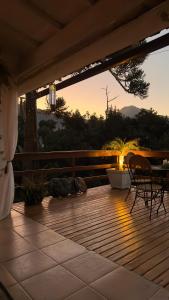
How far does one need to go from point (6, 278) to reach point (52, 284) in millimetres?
398

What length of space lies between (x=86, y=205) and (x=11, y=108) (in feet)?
6.52

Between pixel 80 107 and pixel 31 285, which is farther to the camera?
pixel 80 107

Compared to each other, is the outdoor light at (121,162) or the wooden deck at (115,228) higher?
the outdoor light at (121,162)

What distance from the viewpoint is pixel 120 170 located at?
18.3ft

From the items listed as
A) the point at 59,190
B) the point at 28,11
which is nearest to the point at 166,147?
the point at 59,190

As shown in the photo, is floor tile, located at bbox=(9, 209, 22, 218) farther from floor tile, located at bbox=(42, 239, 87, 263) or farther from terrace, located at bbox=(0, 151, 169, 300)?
floor tile, located at bbox=(42, 239, 87, 263)

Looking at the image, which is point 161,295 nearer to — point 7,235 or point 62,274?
point 62,274

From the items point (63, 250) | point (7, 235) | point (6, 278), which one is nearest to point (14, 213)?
point (7, 235)

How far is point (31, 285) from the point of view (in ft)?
6.43

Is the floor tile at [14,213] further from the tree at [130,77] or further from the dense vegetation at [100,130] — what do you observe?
the dense vegetation at [100,130]

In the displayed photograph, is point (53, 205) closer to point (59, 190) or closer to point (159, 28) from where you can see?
point (59, 190)

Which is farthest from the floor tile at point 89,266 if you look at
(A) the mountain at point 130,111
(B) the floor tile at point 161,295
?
(A) the mountain at point 130,111

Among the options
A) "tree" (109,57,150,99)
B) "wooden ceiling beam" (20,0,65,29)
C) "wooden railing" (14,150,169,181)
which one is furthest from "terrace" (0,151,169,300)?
"tree" (109,57,150,99)

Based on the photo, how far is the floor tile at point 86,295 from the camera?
5.94ft
